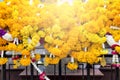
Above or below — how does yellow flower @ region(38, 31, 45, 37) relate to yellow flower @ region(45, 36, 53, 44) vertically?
above

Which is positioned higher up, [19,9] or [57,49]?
[19,9]

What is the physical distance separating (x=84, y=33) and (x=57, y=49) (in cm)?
21

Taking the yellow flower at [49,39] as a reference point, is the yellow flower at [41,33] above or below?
above

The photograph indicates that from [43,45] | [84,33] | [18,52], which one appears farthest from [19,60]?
[84,33]

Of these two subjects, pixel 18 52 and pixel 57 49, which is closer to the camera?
pixel 57 49

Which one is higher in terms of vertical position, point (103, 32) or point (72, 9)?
point (72, 9)

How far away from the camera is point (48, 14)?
2.32 meters

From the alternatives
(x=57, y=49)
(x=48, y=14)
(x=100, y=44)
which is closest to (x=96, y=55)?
(x=100, y=44)

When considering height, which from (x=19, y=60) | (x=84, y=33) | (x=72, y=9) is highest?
(x=72, y=9)

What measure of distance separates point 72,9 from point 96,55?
1.18 feet

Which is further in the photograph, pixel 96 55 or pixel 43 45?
pixel 43 45

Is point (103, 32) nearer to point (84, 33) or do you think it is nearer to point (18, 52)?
point (84, 33)

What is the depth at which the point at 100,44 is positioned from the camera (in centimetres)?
233

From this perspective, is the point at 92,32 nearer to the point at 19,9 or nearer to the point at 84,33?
the point at 84,33
